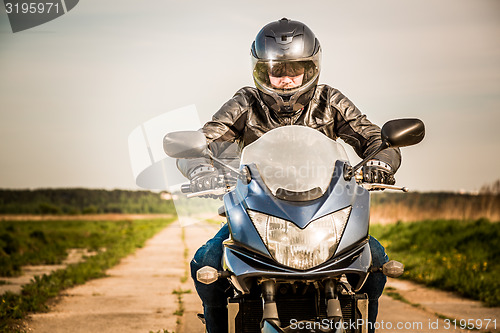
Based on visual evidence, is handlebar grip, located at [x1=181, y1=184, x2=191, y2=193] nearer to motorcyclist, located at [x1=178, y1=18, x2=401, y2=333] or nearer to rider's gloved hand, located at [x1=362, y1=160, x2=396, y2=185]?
motorcyclist, located at [x1=178, y1=18, x2=401, y2=333]

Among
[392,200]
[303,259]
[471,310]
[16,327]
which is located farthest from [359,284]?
[392,200]

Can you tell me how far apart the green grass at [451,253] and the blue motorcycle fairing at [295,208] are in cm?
643

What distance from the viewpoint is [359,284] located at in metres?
3.50

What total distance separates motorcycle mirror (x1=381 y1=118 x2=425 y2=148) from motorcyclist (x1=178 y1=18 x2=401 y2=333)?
45cm

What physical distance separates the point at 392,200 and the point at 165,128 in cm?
1610

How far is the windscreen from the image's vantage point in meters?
3.47

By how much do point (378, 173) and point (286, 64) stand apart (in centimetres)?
106

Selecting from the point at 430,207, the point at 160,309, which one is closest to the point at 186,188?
the point at 160,309

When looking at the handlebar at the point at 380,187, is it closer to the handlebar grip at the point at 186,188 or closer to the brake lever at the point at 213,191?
the brake lever at the point at 213,191

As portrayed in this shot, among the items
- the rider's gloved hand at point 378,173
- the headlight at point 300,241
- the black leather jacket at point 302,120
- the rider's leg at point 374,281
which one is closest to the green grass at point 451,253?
the black leather jacket at point 302,120

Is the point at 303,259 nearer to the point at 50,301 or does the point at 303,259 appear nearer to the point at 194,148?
the point at 194,148

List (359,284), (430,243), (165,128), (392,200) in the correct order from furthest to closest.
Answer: (392,200) < (430,243) < (165,128) < (359,284)

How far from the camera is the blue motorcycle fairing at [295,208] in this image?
131 inches

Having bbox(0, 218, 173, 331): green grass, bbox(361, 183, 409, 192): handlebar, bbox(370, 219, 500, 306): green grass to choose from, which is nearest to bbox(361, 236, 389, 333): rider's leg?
bbox(361, 183, 409, 192): handlebar
